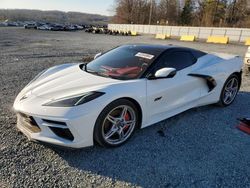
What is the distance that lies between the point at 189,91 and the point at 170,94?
547 millimetres

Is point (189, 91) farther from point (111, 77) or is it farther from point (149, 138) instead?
point (111, 77)

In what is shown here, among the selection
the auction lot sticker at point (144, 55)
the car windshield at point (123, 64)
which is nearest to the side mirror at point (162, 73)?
the car windshield at point (123, 64)

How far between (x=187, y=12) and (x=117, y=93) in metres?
70.7

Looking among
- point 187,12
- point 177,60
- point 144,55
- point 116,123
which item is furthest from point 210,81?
point 187,12

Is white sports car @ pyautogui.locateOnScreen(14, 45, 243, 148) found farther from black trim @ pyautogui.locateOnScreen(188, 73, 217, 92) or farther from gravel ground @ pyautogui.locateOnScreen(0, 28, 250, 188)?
gravel ground @ pyautogui.locateOnScreen(0, 28, 250, 188)

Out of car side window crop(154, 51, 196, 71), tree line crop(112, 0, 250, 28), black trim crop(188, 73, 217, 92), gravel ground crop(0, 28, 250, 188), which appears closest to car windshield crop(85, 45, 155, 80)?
car side window crop(154, 51, 196, 71)

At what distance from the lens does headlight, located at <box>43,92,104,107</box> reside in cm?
300

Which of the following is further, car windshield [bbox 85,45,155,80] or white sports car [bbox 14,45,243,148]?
car windshield [bbox 85,45,155,80]

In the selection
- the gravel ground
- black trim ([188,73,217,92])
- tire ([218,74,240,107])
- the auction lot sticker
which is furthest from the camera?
tire ([218,74,240,107])

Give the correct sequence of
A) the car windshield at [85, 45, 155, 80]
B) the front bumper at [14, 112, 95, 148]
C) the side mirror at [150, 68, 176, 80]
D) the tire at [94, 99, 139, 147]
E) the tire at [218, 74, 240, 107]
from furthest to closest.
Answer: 1. the tire at [218, 74, 240, 107]
2. the car windshield at [85, 45, 155, 80]
3. the side mirror at [150, 68, 176, 80]
4. the tire at [94, 99, 139, 147]
5. the front bumper at [14, 112, 95, 148]

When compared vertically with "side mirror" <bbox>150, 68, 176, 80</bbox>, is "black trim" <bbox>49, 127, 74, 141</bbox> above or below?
below

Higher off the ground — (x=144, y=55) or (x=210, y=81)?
(x=144, y=55)

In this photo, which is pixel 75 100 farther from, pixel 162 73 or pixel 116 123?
pixel 162 73

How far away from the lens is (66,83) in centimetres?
360
